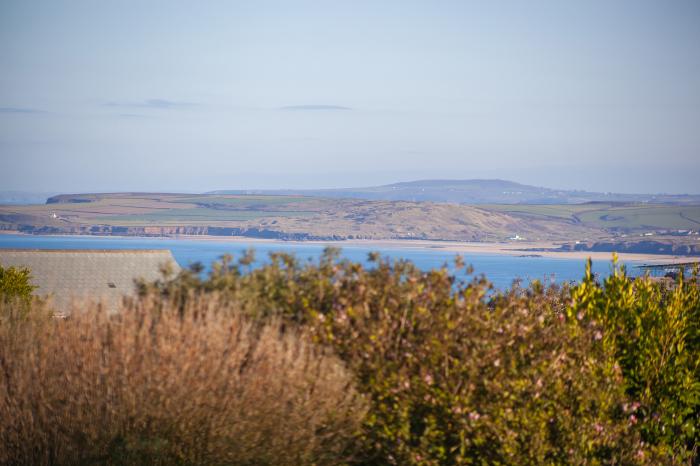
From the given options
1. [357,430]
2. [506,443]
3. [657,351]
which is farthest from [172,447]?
[657,351]

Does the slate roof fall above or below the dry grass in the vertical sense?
below

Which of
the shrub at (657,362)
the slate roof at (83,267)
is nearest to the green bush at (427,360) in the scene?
the shrub at (657,362)

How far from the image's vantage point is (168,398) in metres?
8.38

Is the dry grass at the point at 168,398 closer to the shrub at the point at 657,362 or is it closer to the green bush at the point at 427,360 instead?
the green bush at the point at 427,360

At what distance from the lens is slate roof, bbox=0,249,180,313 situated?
36.2 m

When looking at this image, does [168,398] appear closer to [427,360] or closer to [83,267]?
[427,360]

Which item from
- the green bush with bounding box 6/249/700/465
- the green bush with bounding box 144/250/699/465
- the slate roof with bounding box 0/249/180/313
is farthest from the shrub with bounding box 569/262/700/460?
the slate roof with bounding box 0/249/180/313

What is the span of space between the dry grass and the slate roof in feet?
90.7

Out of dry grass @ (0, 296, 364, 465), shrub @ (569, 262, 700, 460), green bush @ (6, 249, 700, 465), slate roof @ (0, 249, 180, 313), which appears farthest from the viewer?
slate roof @ (0, 249, 180, 313)

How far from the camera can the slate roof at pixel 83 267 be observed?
36.2 meters

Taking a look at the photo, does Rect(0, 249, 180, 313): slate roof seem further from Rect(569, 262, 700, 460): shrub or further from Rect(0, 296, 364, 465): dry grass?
Rect(0, 296, 364, 465): dry grass

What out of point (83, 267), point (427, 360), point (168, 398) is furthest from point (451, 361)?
point (83, 267)

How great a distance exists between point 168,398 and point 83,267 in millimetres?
30197

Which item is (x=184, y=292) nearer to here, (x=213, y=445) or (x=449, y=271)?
(x=213, y=445)
